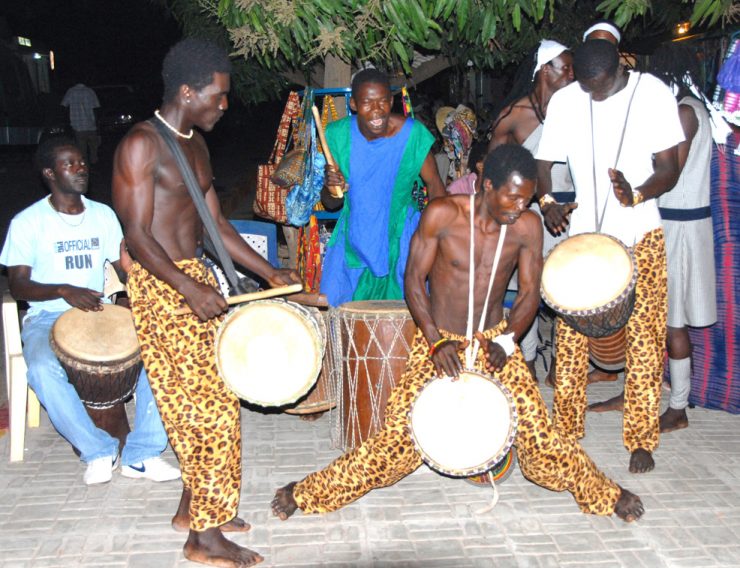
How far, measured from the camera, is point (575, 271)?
151 inches

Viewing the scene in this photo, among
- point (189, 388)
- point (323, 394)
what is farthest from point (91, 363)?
point (323, 394)

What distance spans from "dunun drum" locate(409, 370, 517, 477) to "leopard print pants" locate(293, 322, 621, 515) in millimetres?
150

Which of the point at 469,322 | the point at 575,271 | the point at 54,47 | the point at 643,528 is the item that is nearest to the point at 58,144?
the point at 469,322

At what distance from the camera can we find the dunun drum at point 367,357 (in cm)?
417

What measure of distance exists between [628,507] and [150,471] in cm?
231

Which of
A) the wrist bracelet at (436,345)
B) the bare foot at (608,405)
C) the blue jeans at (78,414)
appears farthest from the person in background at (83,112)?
the wrist bracelet at (436,345)

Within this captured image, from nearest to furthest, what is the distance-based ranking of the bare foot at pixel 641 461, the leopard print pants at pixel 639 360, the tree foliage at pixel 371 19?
1. the leopard print pants at pixel 639 360
2. the bare foot at pixel 641 461
3. the tree foliage at pixel 371 19

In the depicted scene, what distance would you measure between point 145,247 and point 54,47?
33593 mm

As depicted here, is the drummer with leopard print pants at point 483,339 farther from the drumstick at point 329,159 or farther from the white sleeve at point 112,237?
the white sleeve at point 112,237

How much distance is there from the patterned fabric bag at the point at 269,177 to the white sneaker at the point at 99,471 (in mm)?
2348

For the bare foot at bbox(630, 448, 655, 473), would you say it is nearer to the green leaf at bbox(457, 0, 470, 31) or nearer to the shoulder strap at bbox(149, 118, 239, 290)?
the shoulder strap at bbox(149, 118, 239, 290)

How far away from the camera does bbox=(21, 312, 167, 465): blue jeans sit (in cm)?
414

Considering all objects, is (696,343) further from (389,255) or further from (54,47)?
(54,47)

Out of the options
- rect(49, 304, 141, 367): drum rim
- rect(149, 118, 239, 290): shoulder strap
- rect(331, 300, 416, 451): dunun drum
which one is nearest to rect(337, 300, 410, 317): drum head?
rect(331, 300, 416, 451): dunun drum
